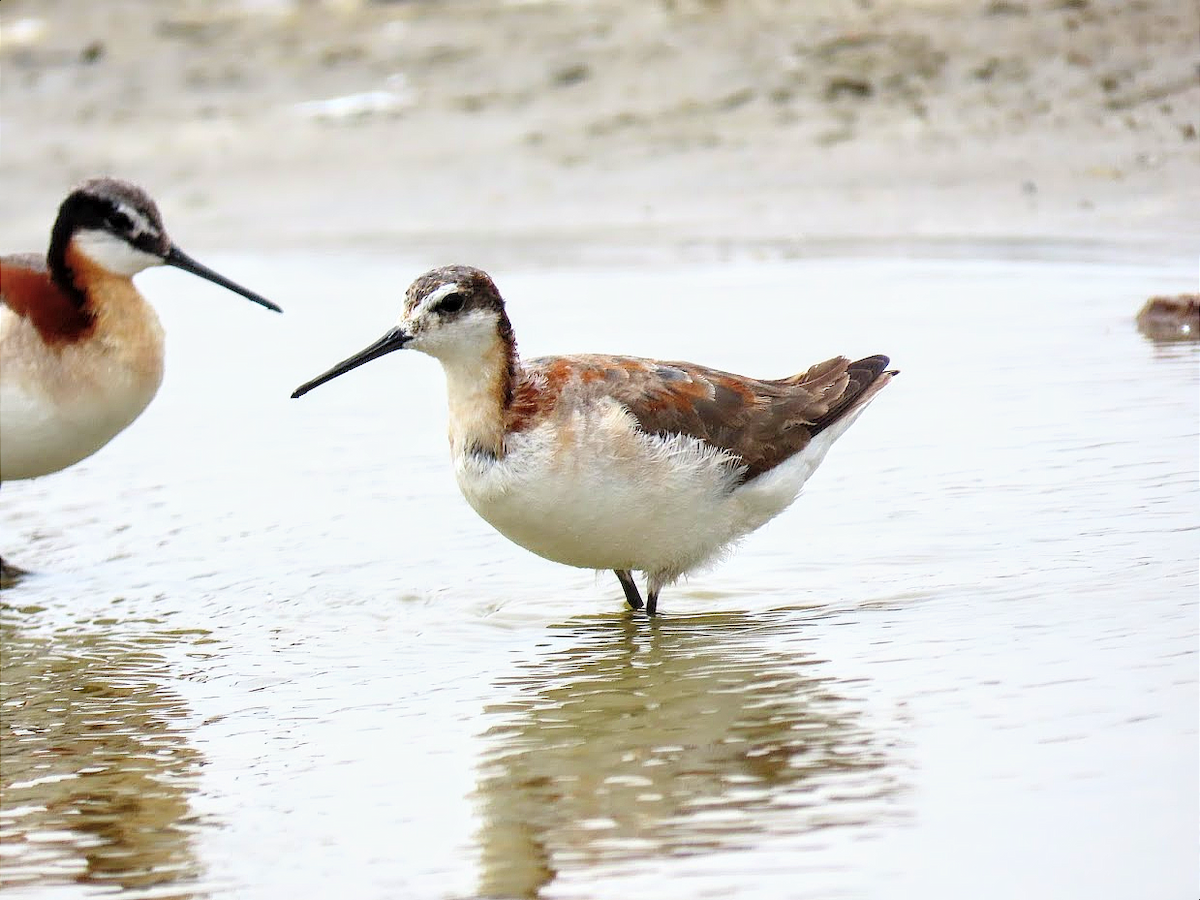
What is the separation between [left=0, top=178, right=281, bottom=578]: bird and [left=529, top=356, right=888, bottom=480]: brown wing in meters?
2.20

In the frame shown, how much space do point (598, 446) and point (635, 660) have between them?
2.64 feet

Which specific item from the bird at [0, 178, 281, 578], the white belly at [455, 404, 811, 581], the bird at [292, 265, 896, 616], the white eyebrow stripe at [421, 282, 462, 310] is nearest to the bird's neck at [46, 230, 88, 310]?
the bird at [0, 178, 281, 578]

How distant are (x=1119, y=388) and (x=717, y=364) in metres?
2.29

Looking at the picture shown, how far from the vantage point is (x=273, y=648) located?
284 inches

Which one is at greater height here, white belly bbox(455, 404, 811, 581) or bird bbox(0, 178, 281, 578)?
bird bbox(0, 178, 281, 578)

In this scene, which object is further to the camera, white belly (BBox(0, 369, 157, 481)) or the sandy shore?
the sandy shore

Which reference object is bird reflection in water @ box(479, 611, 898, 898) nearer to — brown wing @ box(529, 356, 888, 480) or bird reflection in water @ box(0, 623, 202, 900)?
brown wing @ box(529, 356, 888, 480)

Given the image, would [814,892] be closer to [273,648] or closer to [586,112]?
[273,648]

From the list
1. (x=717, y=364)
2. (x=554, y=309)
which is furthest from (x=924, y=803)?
(x=554, y=309)

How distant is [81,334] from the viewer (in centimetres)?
873

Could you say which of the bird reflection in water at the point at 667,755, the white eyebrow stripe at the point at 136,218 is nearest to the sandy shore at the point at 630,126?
the white eyebrow stripe at the point at 136,218

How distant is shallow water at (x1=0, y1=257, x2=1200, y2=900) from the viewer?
503 cm

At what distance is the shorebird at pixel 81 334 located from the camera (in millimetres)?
8555

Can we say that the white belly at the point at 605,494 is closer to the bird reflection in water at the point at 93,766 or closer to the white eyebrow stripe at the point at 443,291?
the white eyebrow stripe at the point at 443,291
